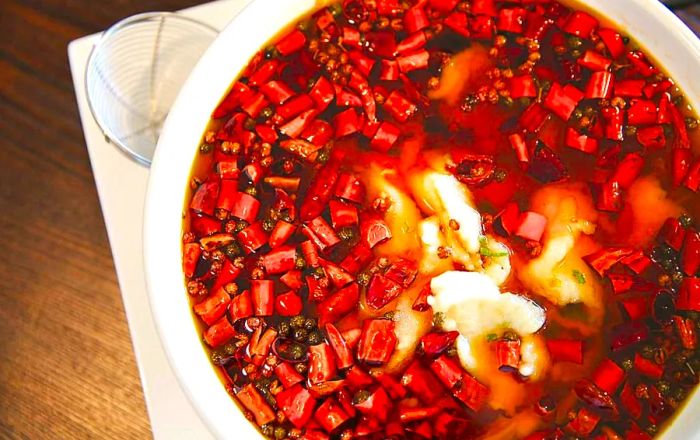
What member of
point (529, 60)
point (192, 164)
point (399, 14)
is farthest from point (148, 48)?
point (529, 60)

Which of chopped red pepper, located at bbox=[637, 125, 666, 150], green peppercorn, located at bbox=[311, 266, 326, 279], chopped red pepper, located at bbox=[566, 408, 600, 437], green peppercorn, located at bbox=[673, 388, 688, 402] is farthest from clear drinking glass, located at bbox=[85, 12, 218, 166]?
green peppercorn, located at bbox=[673, 388, 688, 402]

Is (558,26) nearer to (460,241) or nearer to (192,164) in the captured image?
(460,241)

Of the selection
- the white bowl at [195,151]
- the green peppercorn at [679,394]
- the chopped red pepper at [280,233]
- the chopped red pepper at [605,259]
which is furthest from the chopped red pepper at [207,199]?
the green peppercorn at [679,394]

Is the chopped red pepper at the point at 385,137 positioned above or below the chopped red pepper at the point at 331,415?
above

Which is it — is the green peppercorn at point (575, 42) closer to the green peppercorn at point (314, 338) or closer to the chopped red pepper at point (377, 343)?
the chopped red pepper at point (377, 343)

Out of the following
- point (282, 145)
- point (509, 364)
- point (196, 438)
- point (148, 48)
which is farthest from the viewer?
point (148, 48)

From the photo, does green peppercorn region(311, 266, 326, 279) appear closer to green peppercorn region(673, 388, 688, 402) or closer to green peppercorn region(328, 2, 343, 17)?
green peppercorn region(328, 2, 343, 17)
